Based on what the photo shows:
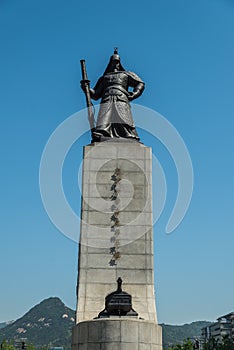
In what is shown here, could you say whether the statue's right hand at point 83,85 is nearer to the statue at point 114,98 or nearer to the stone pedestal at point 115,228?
the statue at point 114,98

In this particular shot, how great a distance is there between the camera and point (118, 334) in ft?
38.0

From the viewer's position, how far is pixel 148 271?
49.1ft

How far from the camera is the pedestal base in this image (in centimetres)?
1157

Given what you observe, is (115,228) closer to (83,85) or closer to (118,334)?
(118,334)

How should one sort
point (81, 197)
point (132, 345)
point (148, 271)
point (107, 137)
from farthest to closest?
point (107, 137) → point (81, 197) → point (148, 271) → point (132, 345)

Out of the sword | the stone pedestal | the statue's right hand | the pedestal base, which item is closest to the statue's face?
the sword

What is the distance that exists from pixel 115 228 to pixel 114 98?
5139 mm

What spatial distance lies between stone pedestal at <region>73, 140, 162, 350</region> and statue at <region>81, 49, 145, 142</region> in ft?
2.16

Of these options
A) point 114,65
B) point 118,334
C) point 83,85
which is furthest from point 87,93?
point 118,334

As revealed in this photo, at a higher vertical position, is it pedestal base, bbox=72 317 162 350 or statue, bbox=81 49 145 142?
statue, bbox=81 49 145 142

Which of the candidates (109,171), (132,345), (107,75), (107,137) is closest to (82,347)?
(132,345)

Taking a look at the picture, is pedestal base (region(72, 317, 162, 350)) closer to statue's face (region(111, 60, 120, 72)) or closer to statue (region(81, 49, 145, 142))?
statue (region(81, 49, 145, 142))

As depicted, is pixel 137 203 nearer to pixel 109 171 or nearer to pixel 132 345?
pixel 109 171

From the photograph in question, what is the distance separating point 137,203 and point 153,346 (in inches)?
195
